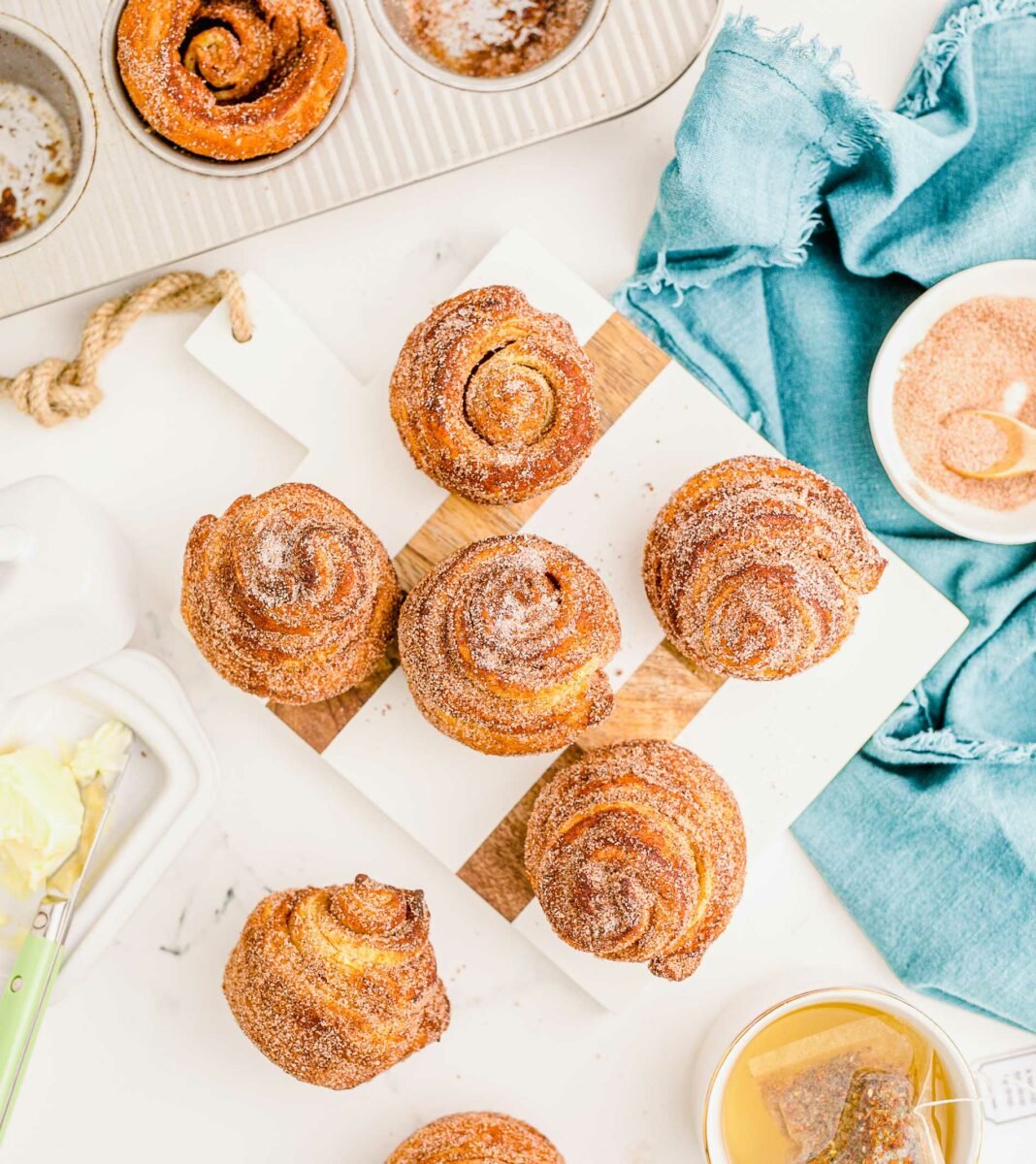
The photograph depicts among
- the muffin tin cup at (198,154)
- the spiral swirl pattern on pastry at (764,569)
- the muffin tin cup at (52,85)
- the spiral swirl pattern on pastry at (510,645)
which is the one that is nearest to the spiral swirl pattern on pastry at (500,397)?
the spiral swirl pattern on pastry at (510,645)

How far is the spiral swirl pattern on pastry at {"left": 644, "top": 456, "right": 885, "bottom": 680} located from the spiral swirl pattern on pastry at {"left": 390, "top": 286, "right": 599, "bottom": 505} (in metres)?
0.22

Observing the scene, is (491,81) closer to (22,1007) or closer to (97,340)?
(97,340)

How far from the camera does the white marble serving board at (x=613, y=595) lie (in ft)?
5.62

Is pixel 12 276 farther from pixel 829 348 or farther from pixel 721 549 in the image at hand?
pixel 829 348

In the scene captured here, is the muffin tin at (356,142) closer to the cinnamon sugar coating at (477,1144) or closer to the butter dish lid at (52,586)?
the butter dish lid at (52,586)

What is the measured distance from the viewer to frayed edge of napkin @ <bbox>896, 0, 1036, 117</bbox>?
1.73 m

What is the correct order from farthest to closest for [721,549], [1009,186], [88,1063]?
1. [88,1063]
2. [1009,186]
3. [721,549]

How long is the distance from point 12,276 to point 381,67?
2.07ft

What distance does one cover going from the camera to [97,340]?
1746 mm

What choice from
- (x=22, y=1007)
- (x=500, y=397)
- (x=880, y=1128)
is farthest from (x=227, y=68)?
(x=880, y=1128)

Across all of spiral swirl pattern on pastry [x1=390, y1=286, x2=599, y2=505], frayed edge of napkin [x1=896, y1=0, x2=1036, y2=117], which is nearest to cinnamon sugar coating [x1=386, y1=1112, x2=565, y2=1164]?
spiral swirl pattern on pastry [x1=390, y1=286, x2=599, y2=505]

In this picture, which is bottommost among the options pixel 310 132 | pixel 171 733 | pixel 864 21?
pixel 171 733

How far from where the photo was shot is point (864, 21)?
179cm

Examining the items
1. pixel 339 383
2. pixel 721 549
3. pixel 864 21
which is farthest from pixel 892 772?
pixel 864 21
